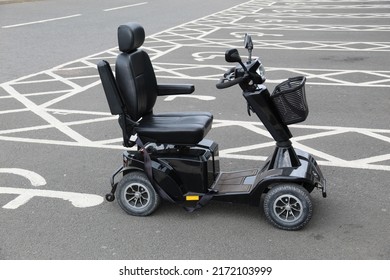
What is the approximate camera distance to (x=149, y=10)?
22.7 meters

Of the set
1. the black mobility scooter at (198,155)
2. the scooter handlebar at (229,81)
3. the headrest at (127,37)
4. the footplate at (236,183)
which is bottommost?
the footplate at (236,183)

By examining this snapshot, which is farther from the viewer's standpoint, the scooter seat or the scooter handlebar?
the scooter seat

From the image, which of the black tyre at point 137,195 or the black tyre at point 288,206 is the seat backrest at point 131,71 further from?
the black tyre at point 288,206

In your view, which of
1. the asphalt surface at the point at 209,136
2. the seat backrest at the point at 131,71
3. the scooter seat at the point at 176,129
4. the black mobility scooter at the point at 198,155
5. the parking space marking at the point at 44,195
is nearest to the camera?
the asphalt surface at the point at 209,136

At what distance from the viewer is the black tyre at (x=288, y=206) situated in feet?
13.7

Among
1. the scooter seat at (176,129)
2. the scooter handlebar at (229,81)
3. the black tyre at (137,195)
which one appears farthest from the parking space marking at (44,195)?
the scooter handlebar at (229,81)

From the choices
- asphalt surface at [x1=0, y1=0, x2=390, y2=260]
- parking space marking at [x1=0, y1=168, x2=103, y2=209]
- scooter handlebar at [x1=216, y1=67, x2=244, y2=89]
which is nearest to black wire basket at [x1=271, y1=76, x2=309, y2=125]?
scooter handlebar at [x1=216, y1=67, x2=244, y2=89]

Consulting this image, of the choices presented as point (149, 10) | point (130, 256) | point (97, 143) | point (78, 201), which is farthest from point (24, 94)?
point (149, 10)

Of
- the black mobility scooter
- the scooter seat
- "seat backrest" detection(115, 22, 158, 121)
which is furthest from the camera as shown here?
"seat backrest" detection(115, 22, 158, 121)

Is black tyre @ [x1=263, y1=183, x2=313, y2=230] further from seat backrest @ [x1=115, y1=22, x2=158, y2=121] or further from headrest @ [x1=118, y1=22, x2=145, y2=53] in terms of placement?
headrest @ [x1=118, y1=22, x2=145, y2=53]

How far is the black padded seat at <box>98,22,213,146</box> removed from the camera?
451 cm

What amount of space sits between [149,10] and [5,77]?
13213 millimetres

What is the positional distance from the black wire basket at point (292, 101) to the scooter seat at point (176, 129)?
0.67 metres

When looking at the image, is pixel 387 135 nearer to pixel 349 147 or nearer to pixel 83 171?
pixel 349 147
